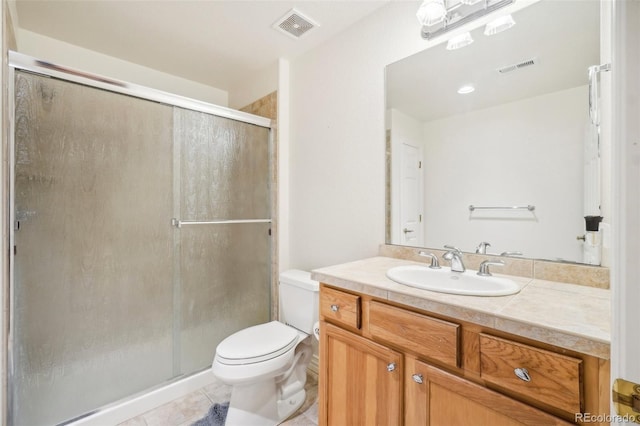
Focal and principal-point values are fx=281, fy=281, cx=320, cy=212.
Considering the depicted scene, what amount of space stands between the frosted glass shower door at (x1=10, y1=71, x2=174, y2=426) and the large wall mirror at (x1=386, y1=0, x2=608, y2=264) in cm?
146

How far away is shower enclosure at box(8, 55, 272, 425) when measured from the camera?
1.36 metres

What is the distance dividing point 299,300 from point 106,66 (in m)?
2.28

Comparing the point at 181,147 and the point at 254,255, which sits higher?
the point at 181,147

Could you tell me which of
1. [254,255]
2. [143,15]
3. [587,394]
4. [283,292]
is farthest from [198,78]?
[587,394]

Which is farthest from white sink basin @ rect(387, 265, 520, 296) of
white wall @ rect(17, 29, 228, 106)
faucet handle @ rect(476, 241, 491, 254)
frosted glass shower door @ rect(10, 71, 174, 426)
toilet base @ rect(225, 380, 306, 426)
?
white wall @ rect(17, 29, 228, 106)

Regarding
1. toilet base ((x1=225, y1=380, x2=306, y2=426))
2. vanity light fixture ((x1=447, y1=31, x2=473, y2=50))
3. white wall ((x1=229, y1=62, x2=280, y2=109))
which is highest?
white wall ((x1=229, y1=62, x2=280, y2=109))

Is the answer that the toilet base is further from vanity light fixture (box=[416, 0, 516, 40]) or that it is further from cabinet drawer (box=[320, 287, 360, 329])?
vanity light fixture (box=[416, 0, 516, 40])

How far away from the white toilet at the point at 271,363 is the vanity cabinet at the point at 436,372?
1.13 feet

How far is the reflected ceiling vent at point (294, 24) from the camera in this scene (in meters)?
1.71

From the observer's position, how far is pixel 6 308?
125 centimetres

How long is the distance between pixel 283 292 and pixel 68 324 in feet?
3.76

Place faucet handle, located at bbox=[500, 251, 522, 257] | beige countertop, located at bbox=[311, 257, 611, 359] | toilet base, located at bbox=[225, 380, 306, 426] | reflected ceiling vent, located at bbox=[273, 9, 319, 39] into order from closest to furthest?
beige countertop, located at bbox=[311, 257, 611, 359] → faucet handle, located at bbox=[500, 251, 522, 257] → toilet base, located at bbox=[225, 380, 306, 426] → reflected ceiling vent, located at bbox=[273, 9, 319, 39]

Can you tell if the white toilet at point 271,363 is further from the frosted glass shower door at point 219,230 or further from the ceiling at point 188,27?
the ceiling at point 188,27

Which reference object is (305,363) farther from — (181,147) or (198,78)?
(198,78)
